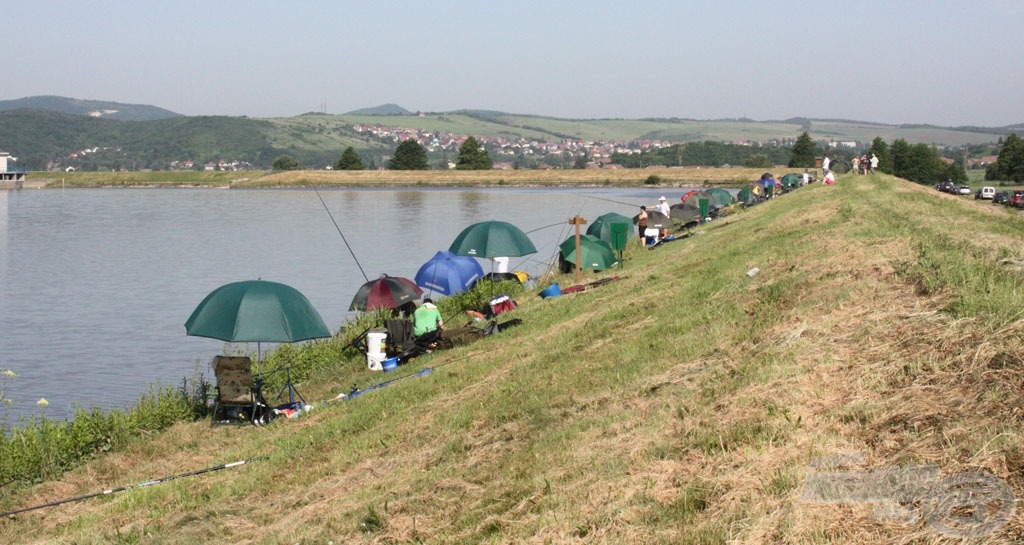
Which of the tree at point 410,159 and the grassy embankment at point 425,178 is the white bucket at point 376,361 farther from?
the tree at point 410,159

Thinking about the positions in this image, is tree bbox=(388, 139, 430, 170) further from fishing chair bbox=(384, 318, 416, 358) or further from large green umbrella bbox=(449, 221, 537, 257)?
fishing chair bbox=(384, 318, 416, 358)

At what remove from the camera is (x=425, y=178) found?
424 feet

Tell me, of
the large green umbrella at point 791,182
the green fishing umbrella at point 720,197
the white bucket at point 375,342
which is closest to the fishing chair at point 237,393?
the white bucket at point 375,342

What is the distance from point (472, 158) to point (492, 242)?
119195mm

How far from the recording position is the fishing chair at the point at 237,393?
14.0 meters

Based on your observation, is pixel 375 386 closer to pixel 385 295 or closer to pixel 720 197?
pixel 385 295

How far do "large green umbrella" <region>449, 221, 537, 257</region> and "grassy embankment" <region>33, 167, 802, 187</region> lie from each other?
293ft

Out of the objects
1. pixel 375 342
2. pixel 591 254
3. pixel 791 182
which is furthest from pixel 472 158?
pixel 375 342

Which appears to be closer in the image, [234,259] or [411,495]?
[411,495]

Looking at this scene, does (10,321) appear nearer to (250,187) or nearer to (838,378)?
(838,378)

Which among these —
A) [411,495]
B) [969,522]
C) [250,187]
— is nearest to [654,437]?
[411,495]

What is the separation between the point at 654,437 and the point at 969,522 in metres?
2.63

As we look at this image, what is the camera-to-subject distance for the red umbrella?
64.0 ft

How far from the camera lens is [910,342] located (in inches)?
297
